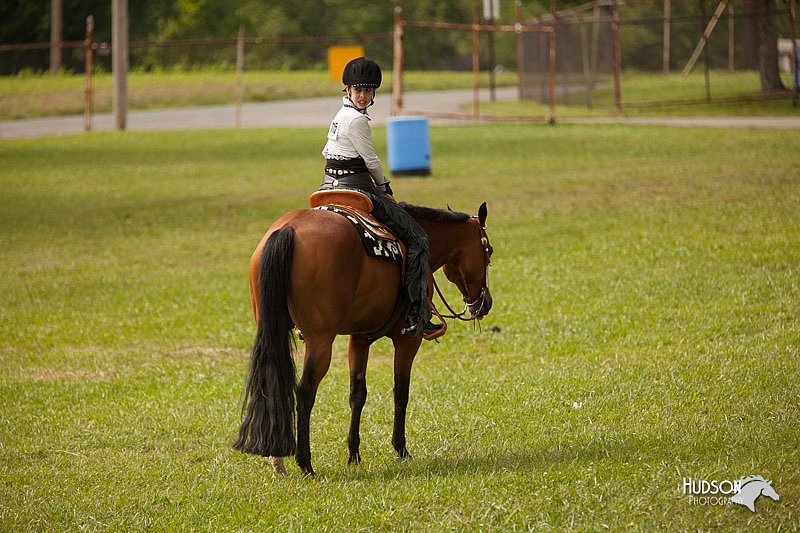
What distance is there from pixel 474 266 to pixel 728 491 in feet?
8.69

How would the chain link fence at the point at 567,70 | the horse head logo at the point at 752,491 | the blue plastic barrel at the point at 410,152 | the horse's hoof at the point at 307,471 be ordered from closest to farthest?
the horse head logo at the point at 752,491, the horse's hoof at the point at 307,471, the blue plastic barrel at the point at 410,152, the chain link fence at the point at 567,70

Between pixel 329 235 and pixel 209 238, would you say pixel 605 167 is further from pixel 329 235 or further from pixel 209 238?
pixel 329 235

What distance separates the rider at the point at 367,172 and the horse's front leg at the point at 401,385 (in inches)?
5.4

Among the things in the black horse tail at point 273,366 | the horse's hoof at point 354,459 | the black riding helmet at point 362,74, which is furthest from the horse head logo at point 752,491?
the black riding helmet at point 362,74

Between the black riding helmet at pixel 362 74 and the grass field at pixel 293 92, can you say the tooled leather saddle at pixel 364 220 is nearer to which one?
the black riding helmet at pixel 362 74

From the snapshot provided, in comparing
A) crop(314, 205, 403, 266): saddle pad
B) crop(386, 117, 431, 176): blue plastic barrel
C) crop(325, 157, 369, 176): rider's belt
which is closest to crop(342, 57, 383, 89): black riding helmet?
crop(325, 157, 369, 176): rider's belt

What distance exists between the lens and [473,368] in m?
10.3

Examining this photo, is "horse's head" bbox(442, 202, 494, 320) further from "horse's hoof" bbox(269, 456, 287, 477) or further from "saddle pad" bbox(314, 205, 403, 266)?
"horse's hoof" bbox(269, 456, 287, 477)

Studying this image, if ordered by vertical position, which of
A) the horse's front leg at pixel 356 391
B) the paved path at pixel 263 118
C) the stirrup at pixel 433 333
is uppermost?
the paved path at pixel 263 118

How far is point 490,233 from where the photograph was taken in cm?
1680

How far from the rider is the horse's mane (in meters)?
0.30

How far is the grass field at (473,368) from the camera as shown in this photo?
255 inches

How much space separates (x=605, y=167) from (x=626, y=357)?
1341cm

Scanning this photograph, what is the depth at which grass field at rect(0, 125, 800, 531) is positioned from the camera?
647 cm
